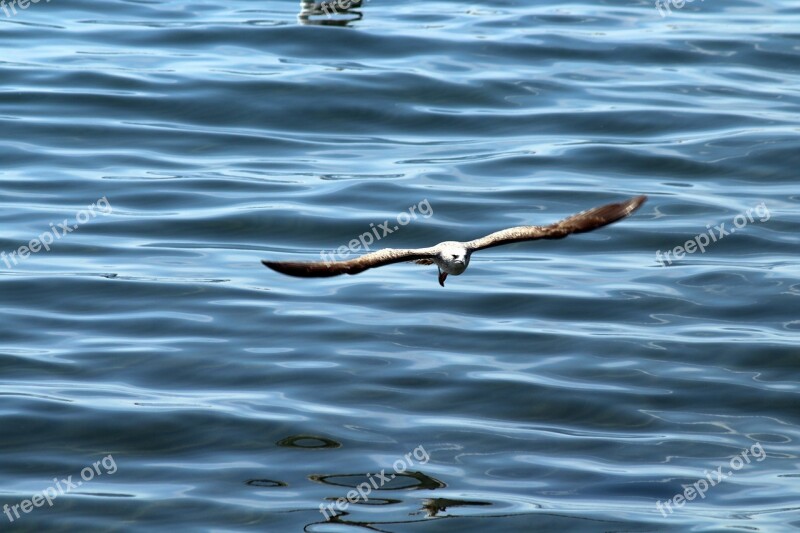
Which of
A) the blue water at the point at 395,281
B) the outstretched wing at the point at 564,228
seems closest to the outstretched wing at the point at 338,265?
the outstretched wing at the point at 564,228

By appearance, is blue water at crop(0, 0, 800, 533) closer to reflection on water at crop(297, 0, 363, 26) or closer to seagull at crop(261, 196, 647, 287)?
reflection on water at crop(297, 0, 363, 26)

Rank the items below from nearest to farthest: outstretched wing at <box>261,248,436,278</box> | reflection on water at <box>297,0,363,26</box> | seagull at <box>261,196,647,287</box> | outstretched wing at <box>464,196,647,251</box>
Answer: outstretched wing at <box>261,248,436,278</box>, seagull at <box>261,196,647,287</box>, outstretched wing at <box>464,196,647,251</box>, reflection on water at <box>297,0,363,26</box>

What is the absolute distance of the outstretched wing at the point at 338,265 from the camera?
9.48 metres

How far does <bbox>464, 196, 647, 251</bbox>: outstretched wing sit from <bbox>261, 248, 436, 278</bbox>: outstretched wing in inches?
21.7

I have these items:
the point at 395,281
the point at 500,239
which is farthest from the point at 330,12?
the point at 500,239

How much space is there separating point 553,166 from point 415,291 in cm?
470

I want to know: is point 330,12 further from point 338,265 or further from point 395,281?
point 338,265

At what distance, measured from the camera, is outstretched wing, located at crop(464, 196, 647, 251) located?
1073cm

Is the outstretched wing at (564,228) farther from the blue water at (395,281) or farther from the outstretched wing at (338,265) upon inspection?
the blue water at (395,281)

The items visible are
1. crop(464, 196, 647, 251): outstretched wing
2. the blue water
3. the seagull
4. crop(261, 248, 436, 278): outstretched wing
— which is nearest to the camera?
crop(261, 248, 436, 278): outstretched wing

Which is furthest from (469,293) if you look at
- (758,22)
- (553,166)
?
(758,22)

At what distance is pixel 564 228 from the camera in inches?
426

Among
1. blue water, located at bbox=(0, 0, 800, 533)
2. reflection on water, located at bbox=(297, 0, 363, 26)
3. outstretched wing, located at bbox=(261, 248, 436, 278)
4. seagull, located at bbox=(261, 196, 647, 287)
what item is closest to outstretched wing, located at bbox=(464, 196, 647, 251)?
seagull, located at bbox=(261, 196, 647, 287)

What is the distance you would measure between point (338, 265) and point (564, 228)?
1.95 metres
